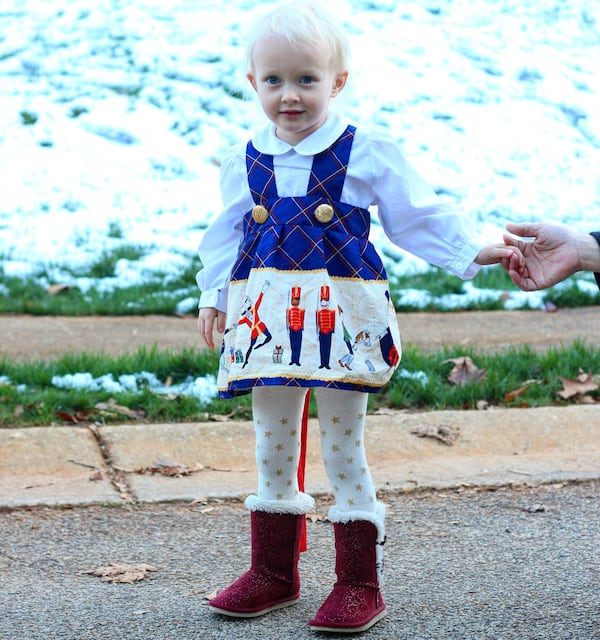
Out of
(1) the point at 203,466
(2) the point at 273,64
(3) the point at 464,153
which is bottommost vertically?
(1) the point at 203,466

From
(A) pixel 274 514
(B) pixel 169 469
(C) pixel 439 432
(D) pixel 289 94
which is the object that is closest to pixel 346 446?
(A) pixel 274 514

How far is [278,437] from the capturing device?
2.78m

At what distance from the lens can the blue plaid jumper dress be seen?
258 centimetres

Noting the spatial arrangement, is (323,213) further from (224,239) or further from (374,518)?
(374,518)

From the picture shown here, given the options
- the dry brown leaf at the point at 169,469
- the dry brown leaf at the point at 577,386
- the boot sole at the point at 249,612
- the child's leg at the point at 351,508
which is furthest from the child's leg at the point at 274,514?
the dry brown leaf at the point at 577,386

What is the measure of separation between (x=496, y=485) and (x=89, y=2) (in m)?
9.08

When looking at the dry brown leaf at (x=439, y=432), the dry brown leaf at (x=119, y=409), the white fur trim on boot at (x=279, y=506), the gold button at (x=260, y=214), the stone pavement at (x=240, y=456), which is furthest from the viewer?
the dry brown leaf at (x=119, y=409)

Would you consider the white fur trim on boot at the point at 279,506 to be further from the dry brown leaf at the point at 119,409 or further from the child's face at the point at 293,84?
the dry brown leaf at the point at 119,409

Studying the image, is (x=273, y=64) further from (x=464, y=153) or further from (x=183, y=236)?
(x=464, y=153)

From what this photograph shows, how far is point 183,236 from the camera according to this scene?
7.39m

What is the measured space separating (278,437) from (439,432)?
151 centimetres

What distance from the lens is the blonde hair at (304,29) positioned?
101 inches

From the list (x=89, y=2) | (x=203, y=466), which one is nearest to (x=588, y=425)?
(x=203, y=466)

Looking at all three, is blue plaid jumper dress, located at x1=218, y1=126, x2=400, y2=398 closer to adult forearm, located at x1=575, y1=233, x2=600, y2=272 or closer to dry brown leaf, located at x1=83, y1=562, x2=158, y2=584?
adult forearm, located at x1=575, y1=233, x2=600, y2=272
